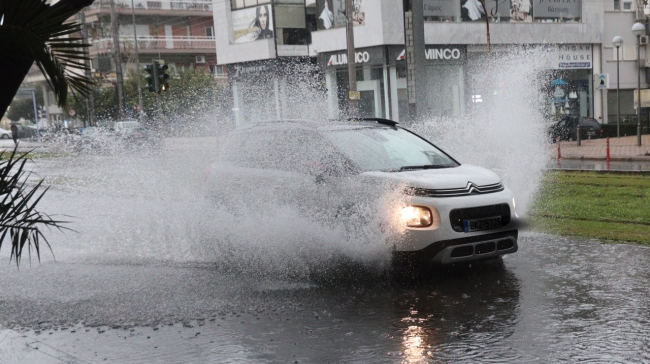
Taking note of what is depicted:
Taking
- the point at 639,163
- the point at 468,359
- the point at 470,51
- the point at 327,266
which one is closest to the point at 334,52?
the point at 470,51

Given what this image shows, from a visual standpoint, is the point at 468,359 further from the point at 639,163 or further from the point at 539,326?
the point at 639,163

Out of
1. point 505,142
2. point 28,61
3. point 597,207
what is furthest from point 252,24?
point 28,61

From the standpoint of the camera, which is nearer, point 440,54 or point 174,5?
point 440,54

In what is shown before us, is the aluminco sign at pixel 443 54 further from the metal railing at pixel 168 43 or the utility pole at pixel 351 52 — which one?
the metal railing at pixel 168 43

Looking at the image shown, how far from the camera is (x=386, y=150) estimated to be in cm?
850

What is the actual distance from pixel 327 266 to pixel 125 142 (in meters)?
11.8

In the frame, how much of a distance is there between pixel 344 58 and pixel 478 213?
3691 cm

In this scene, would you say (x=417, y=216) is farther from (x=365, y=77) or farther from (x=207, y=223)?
(x=365, y=77)

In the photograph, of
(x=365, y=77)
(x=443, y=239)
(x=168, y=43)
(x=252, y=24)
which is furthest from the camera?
(x=168, y=43)

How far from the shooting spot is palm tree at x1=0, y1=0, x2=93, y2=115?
3.06 metres

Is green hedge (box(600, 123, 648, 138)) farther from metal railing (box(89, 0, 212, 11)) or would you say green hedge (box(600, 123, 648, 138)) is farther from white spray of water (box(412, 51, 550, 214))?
metal railing (box(89, 0, 212, 11))

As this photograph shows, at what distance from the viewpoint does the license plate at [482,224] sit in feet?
24.4

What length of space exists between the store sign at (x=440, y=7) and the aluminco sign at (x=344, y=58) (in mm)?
3931

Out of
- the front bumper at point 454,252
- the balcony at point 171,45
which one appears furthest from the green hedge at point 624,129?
the balcony at point 171,45
